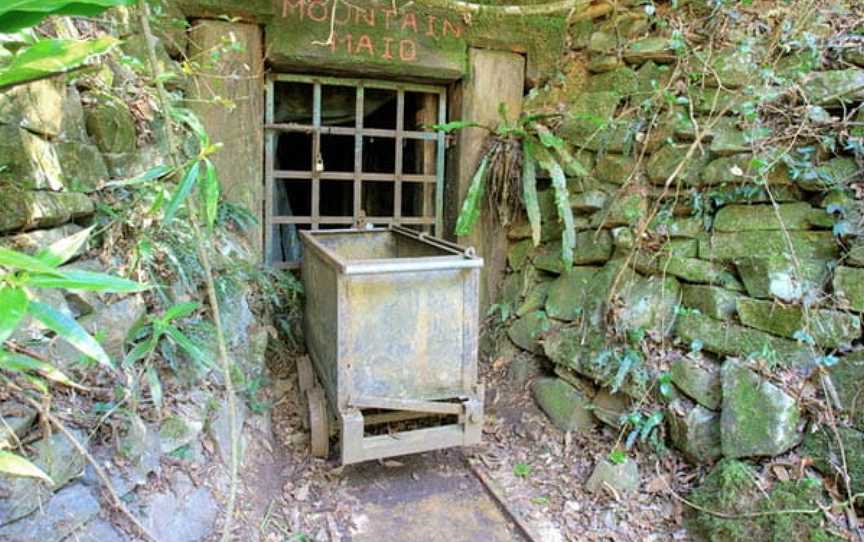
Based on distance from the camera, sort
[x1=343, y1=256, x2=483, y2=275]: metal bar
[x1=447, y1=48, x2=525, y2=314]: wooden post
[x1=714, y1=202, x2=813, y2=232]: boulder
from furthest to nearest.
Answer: [x1=447, y1=48, x2=525, y2=314]: wooden post
[x1=714, y1=202, x2=813, y2=232]: boulder
[x1=343, y1=256, x2=483, y2=275]: metal bar

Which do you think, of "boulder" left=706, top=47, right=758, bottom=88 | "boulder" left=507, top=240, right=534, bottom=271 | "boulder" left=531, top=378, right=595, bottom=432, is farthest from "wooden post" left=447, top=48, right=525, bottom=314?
"boulder" left=706, top=47, right=758, bottom=88

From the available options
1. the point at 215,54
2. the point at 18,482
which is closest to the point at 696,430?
the point at 18,482

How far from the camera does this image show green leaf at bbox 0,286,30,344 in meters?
0.66

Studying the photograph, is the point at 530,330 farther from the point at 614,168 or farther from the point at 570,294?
the point at 614,168

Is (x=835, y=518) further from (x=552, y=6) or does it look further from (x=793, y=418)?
(x=552, y=6)

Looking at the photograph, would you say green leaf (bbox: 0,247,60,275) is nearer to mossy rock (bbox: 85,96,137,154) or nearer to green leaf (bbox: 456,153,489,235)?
mossy rock (bbox: 85,96,137,154)

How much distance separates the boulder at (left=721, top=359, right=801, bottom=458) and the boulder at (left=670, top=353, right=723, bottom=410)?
0.19 feet

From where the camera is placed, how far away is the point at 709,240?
2480 millimetres

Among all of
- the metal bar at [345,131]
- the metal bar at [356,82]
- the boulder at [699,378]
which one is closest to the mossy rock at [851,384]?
the boulder at [699,378]

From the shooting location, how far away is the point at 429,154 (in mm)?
3619

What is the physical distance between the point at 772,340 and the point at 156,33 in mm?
3200

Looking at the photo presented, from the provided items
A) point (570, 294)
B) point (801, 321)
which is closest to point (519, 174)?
point (570, 294)

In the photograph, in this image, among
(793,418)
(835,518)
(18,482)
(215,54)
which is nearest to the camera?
(18,482)

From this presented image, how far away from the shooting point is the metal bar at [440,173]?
11.6 ft
